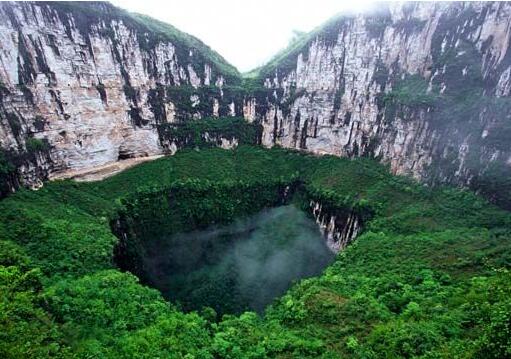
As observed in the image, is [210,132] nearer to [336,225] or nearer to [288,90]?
[288,90]

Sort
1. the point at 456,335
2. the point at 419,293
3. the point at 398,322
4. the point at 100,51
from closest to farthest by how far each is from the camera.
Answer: the point at 456,335 → the point at 398,322 → the point at 419,293 → the point at 100,51

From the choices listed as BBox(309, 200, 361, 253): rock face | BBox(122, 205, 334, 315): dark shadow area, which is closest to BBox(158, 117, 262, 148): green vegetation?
BBox(122, 205, 334, 315): dark shadow area

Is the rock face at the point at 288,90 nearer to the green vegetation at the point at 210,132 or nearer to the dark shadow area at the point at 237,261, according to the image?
the green vegetation at the point at 210,132

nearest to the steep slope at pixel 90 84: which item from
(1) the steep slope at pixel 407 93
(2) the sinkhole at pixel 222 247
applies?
(2) the sinkhole at pixel 222 247

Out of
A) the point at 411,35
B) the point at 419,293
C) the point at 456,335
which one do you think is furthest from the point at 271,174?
the point at 456,335

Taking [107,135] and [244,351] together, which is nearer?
[244,351]

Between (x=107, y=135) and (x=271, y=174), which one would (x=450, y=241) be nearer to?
(x=271, y=174)
